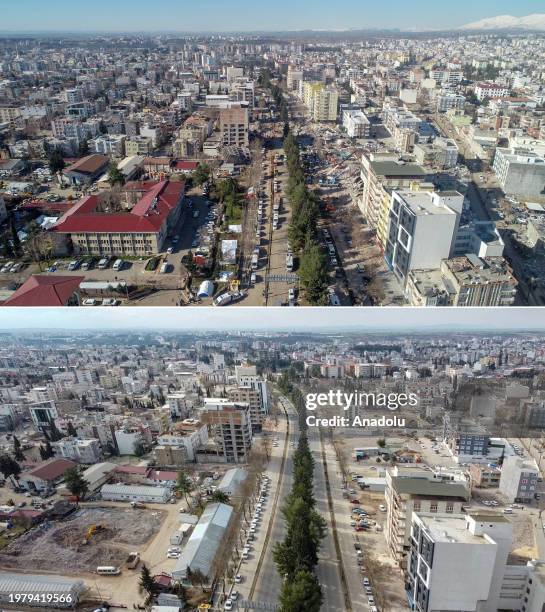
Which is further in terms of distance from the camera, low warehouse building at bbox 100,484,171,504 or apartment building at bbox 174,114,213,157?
apartment building at bbox 174,114,213,157

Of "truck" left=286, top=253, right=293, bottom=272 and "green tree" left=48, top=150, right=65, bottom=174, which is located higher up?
"green tree" left=48, top=150, right=65, bottom=174

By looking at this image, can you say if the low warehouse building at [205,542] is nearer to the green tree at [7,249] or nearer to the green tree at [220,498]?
the green tree at [220,498]

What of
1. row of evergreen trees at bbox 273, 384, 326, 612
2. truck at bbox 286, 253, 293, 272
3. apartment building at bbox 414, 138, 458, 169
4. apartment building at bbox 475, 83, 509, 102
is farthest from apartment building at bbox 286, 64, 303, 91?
row of evergreen trees at bbox 273, 384, 326, 612

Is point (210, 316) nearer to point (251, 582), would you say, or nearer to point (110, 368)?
point (110, 368)

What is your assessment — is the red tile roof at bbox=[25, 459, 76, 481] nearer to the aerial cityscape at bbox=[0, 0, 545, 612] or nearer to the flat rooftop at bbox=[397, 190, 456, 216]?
the aerial cityscape at bbox=[0, 0, 545, 612]

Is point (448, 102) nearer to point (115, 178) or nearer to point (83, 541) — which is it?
point (115, 178)

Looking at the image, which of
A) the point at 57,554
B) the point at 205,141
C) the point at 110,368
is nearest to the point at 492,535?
the point at 110,368
